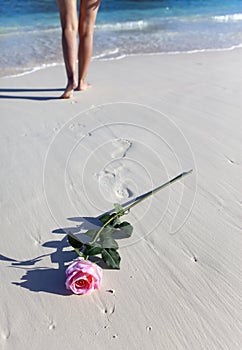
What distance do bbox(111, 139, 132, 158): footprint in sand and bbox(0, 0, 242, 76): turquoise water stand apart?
2221 mm

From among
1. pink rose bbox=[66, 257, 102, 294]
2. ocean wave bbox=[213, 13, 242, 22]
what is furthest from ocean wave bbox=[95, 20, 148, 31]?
pink rose bbox=[66, 257, 102, 294]

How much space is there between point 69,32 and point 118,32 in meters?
3.76

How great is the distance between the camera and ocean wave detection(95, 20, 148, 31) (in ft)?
22.4

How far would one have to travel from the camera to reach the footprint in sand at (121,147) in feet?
7.15

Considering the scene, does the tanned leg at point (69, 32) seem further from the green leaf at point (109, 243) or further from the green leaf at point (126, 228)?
the green leaf at point (109, 243)

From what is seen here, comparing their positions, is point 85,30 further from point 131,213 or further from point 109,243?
point 109,243

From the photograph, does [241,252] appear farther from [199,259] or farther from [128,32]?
[128,32]

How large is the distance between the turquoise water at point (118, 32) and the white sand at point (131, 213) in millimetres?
1861

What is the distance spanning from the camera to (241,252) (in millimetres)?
1501

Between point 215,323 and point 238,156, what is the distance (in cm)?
112

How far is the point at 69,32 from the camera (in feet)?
9.73

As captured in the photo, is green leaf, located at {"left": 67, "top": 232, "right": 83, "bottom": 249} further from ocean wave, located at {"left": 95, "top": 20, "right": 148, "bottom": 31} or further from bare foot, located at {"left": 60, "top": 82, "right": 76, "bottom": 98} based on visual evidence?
ocean wave, located at {"left": 95, "top": 20, "right": 148, "bottom": 31}

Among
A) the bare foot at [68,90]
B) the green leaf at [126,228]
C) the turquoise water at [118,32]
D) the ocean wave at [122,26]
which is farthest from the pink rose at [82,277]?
the ocean wave at [122,26]

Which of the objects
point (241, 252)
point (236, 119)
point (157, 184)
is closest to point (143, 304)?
point (241, 252)
